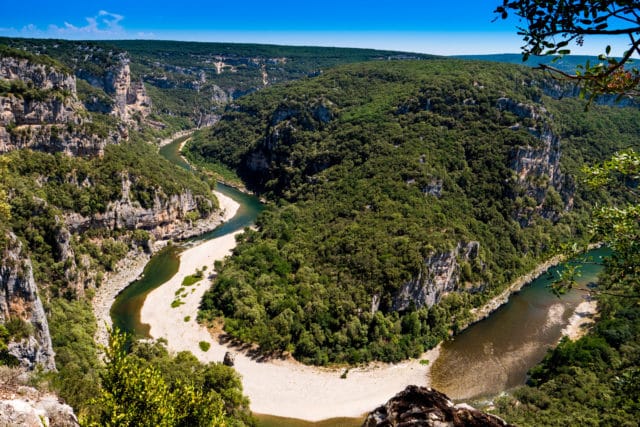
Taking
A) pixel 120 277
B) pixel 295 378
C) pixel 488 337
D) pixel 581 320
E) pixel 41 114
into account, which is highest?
pixel 41 114

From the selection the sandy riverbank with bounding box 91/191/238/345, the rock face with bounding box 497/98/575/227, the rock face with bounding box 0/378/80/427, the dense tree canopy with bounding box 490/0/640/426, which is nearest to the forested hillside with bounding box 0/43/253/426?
the sandy riverbank with bounding box 91/191/238/345

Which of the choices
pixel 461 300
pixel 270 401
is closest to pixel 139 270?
pixel 270 401

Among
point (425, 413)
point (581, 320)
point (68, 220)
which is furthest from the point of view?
point (68, 220)

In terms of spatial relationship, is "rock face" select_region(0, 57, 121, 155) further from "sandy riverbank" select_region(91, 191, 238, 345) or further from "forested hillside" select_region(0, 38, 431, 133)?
"forested hillside" select_region(0, 38, 431, 133)

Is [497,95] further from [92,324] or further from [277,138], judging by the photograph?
[92,324]

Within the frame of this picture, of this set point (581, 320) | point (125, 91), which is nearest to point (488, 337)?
point (581, 320)

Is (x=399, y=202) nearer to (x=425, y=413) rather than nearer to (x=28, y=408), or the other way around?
(x=28, y=408)
